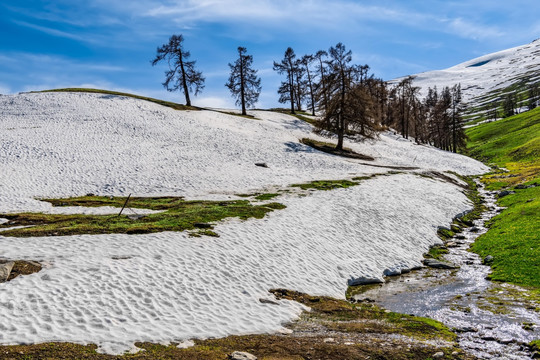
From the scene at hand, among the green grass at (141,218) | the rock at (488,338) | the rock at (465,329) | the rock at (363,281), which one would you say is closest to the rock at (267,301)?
the rock at (363,281)

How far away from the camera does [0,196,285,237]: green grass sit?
17.5 meters

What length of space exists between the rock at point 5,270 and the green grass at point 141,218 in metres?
4.83

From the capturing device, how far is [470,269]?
17.4 meters

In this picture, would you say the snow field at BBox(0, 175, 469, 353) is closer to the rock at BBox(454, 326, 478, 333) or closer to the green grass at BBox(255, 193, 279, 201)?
the green grass at BBox(255, 193, 279, 201)

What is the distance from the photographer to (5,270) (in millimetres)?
11664

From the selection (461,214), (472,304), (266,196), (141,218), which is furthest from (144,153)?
(472,304)

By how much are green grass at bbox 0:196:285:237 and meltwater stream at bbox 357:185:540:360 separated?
9178 mm

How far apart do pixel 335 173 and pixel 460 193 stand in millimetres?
12853

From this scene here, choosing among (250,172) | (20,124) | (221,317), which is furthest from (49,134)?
(221,317)

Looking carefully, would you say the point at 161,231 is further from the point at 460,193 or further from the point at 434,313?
the point at 460,193

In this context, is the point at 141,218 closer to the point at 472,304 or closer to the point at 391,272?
the point at 391,272

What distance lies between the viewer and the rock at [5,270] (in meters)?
11.3

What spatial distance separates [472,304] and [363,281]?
4.69 metres

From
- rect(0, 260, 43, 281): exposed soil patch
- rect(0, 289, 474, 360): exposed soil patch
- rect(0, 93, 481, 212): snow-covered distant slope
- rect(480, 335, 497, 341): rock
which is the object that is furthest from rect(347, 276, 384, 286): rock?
rect(0, 93, 481, 212): snow-covered distant slope
